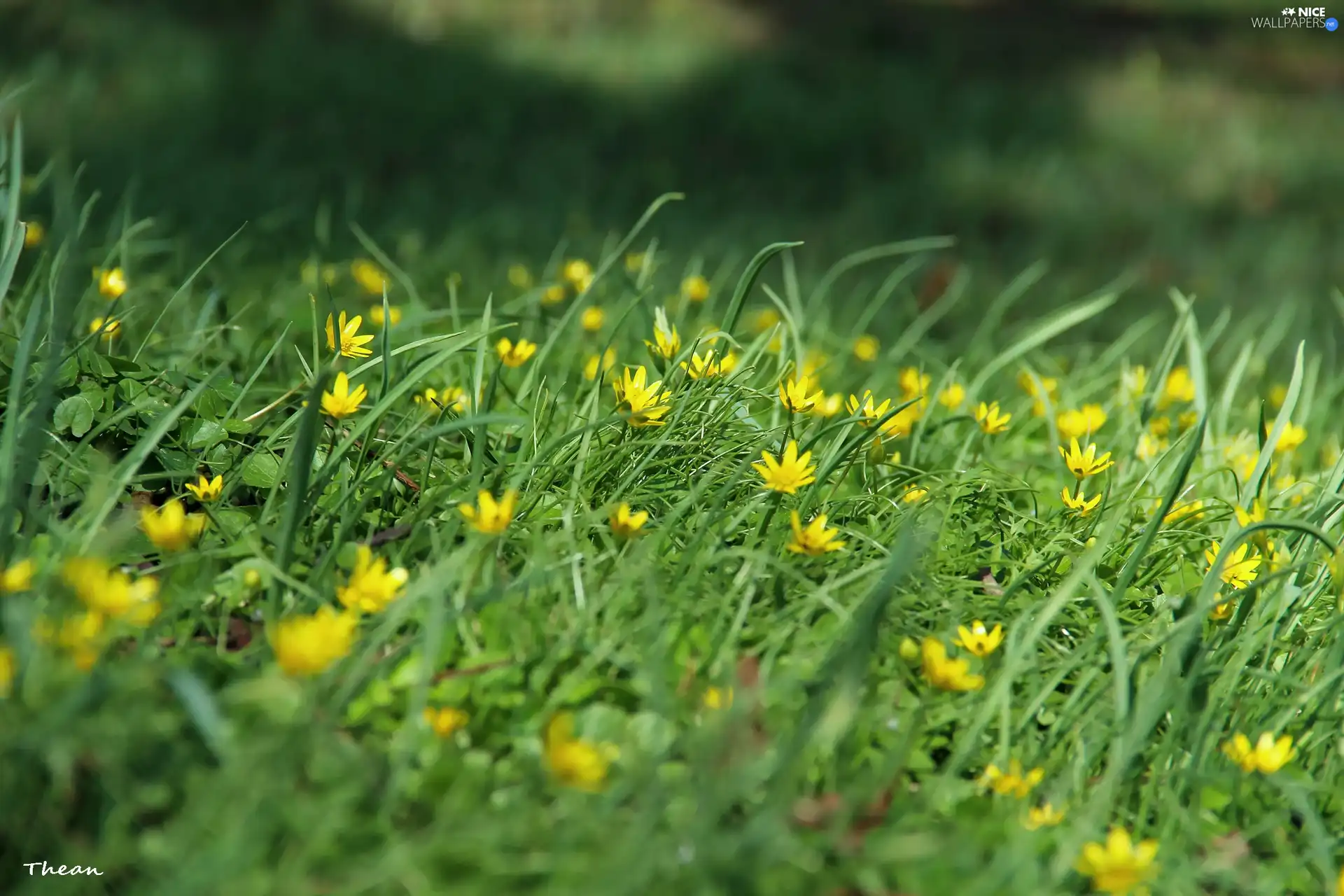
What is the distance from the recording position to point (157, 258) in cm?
260

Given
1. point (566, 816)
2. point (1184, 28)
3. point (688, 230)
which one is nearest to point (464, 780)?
point (566, 816)

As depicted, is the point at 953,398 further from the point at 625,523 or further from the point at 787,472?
the point at 625,523

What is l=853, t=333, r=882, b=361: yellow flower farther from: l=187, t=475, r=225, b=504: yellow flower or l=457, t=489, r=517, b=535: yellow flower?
l=187, t=475, r=225, b=504: yellow flower

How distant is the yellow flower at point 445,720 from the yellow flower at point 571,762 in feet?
0.40

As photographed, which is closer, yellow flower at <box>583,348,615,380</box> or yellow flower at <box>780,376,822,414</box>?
yellow flower at <box>780,376,822,414</box>

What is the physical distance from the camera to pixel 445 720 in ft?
3.71

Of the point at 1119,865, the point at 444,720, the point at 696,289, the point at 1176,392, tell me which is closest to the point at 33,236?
the point at 696,289

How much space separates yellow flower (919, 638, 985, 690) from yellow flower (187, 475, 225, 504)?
915 mm

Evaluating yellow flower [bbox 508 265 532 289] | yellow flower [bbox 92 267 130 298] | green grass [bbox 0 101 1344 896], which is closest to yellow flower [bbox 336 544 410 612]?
green grass [bbox 0 101 1344 896]

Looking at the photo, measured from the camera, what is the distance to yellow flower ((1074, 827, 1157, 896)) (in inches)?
42.1

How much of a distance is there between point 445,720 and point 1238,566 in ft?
3.63

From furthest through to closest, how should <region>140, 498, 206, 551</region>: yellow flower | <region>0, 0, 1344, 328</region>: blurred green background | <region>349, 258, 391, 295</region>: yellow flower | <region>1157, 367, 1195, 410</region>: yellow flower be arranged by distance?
<region>0, 0, 1344, 328</region>: blurred green background → <region>349, 258, 391, 295</region>: yellow flower → <region>1157, 367, 1195, 410</region>: yellow flower → <region>140, 498, 206, 551</region>: yellow flower

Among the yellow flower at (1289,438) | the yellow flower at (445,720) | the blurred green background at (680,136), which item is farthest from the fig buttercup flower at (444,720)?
the blurred green background at (680,136)

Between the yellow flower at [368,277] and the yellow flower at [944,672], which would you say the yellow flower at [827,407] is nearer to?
the yellow flower at [944,672]
